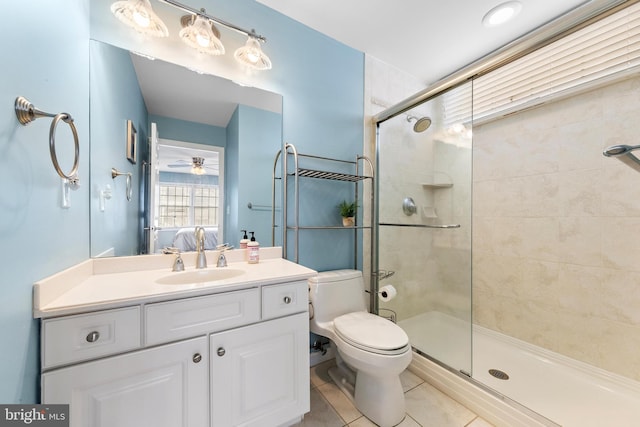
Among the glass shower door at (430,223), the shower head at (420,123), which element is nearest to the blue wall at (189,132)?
the glass shower door at (430,223)

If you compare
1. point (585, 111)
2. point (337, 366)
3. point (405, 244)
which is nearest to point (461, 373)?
point (337, 366)

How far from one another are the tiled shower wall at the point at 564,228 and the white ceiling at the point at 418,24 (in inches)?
23.8

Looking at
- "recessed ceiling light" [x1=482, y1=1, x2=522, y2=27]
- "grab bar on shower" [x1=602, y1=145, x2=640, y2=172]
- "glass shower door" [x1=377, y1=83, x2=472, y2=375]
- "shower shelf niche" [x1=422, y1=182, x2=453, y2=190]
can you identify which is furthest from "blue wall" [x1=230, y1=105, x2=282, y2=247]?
"grab bar on shower" [x1=602, y1=145, x2=640, y2=172]

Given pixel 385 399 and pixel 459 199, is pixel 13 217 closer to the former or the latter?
pixel 385 399

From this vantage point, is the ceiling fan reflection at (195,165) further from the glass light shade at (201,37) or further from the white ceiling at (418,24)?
the white ceiling at (418,24)

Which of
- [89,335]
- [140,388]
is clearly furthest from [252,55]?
[140,388]

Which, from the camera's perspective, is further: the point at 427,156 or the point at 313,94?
the point at 427,156

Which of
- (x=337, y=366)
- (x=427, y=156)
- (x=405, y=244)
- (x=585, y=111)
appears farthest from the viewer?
(x=405, y=244)

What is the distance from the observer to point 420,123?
1841 mm

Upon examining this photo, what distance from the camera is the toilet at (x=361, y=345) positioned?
1.19 meters

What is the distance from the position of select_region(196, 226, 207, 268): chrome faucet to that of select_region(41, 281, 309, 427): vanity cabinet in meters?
0.40

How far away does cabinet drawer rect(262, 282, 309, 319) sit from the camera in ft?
3.46

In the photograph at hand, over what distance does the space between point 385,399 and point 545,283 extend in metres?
1.49

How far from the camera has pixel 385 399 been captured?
1.24m
